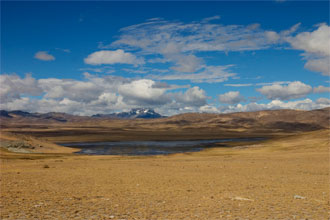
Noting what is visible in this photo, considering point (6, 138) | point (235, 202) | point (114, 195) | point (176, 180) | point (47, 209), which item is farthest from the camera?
point (6, 138)

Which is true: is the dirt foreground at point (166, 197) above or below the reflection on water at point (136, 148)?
above

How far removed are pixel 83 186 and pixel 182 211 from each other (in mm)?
8630

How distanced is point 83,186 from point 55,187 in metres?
1.70

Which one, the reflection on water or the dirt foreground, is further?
the reflection on water

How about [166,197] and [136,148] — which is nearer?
[166,197]

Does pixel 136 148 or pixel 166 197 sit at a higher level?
pixel 166 197

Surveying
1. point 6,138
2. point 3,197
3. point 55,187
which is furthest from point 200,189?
point 6,138

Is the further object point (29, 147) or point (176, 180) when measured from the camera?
point (29, 147)

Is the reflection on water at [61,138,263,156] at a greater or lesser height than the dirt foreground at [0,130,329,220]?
lesser

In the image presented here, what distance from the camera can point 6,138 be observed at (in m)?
67.3

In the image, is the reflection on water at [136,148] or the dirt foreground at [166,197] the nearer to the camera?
the dirt foreground at [166,197]

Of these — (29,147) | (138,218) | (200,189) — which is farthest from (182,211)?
(29,147)

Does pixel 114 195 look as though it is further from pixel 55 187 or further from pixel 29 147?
pixel 29 147

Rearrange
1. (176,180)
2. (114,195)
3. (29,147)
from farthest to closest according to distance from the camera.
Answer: (29,147)
(176,180)
(114,195)
